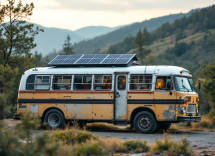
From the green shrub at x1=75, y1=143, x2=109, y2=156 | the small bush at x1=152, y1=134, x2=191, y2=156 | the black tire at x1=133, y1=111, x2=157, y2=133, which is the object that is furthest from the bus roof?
the green shrub at x1=75, y1=143, x2=109, y2=156

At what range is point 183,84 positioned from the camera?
45.0ft

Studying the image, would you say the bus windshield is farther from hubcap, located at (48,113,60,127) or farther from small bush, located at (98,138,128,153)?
hubcap, located at (48,113,60,127)

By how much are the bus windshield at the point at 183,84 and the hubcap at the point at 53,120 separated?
5766 mm

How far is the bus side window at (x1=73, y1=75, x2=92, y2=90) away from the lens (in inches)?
572

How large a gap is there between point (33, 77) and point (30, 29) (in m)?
12.1

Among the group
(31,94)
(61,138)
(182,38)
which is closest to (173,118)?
(61,138)

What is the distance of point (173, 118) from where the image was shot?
13.1 m

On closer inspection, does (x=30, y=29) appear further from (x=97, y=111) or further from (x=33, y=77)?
(x=97, y=111)

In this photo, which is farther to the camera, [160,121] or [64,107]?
[64,107]

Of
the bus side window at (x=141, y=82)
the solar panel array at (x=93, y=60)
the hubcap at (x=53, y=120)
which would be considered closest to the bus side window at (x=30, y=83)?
the solar panel array at (x=93, y=60)

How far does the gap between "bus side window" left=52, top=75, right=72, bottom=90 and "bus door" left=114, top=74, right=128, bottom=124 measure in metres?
2.33

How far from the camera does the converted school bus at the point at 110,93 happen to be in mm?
13344

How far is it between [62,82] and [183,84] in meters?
5.55

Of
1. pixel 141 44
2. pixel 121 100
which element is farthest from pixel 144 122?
pixel 141 44
